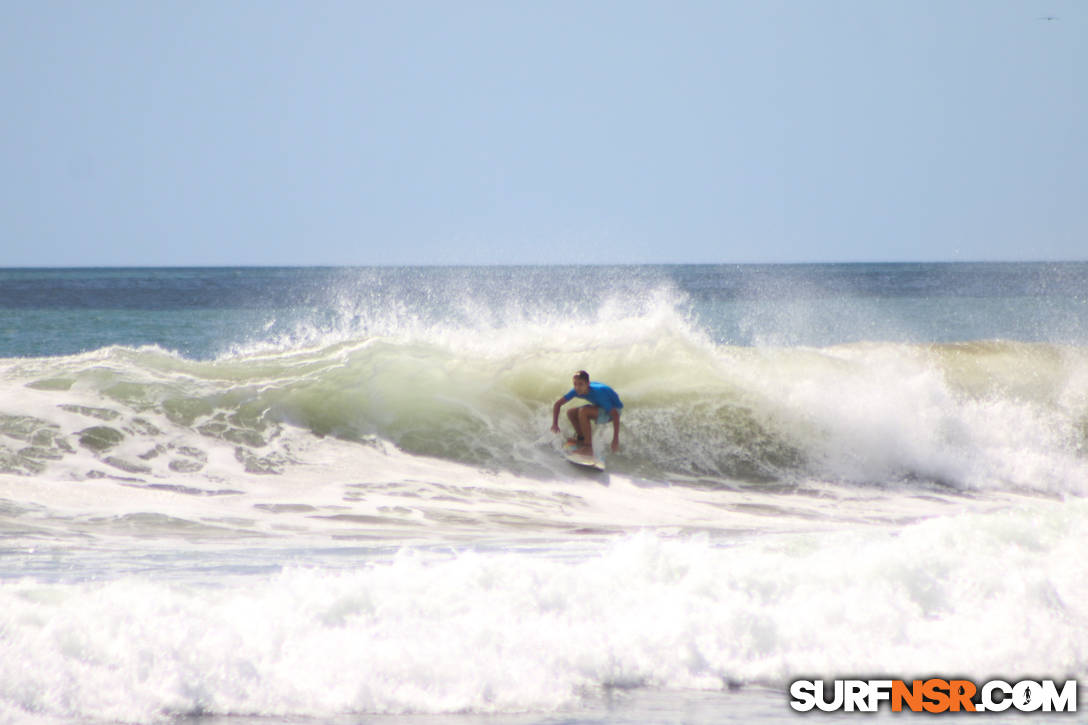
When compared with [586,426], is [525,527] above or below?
below

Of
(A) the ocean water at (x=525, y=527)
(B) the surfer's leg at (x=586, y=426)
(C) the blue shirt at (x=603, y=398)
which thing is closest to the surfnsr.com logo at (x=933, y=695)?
(A) the ocean water at (x=525, y=527)

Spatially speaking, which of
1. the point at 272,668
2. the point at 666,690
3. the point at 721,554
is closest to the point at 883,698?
the point at 666,690

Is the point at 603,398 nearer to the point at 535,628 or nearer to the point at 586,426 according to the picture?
the point at 586,426

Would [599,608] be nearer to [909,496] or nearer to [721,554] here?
[721,554]

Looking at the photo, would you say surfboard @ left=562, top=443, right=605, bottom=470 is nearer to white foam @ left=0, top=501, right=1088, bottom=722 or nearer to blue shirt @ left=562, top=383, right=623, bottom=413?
blue shirt @ left=562, top=383, right=623, bottom=413

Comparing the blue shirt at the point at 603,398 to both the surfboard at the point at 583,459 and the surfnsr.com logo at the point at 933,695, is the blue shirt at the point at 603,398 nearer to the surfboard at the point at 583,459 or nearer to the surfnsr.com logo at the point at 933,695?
the surfboard at the point at 583,459

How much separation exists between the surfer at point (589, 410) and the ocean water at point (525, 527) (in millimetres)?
295

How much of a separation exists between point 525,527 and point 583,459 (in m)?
2.45

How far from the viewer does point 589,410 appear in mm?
12188

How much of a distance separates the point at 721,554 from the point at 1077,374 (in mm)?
11367

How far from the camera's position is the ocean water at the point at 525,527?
16.8ft

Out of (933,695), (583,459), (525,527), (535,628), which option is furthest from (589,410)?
(933,695)

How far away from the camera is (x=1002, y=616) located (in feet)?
19.5

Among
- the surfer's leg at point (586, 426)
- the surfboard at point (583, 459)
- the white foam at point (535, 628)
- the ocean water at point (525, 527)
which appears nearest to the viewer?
the white foam at point (535, 628)
